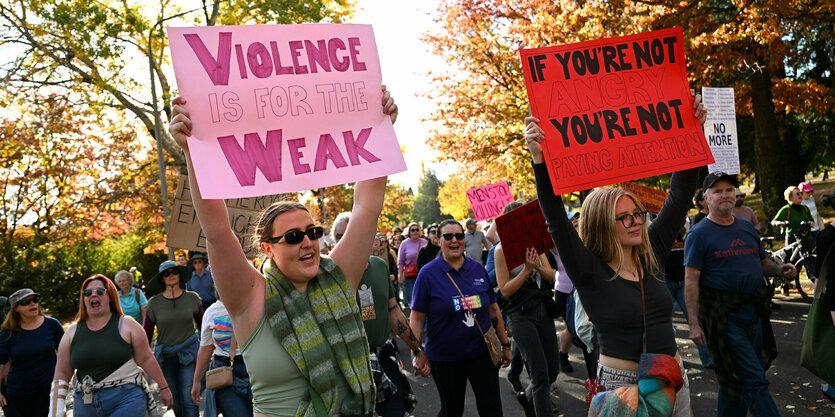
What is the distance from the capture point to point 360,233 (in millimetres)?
2938

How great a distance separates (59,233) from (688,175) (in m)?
21.8

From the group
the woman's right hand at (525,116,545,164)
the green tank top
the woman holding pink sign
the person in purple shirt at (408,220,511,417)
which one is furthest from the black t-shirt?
the person in purple shirt at (408,220,511,417)

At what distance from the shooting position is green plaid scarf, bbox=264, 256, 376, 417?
250cm

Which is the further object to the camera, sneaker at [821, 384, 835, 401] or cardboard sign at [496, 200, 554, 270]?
sneaker at [821, 384, 835, 401]

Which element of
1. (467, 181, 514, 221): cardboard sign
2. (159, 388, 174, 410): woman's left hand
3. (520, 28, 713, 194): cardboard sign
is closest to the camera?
(520, 28, 713, 194): cardboard sign

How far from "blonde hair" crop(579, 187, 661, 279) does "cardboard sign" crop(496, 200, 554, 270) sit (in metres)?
2.24

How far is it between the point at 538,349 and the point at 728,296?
1.60 m

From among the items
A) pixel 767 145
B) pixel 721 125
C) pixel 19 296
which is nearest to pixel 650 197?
pixel 721 125

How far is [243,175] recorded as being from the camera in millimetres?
2752

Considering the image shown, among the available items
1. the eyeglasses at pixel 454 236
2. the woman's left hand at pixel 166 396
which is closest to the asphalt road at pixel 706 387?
the eyeglasses at pixel 454 236

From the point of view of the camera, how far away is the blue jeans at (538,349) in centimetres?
536

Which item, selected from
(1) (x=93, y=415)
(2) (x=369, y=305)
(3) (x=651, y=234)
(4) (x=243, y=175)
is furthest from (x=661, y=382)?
(1) (x=93, y=415)

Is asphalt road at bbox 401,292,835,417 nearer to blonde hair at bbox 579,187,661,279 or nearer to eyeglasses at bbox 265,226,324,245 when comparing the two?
blonde hair at bbox 579,187,661,279

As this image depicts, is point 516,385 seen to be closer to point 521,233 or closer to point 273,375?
point 521,233
